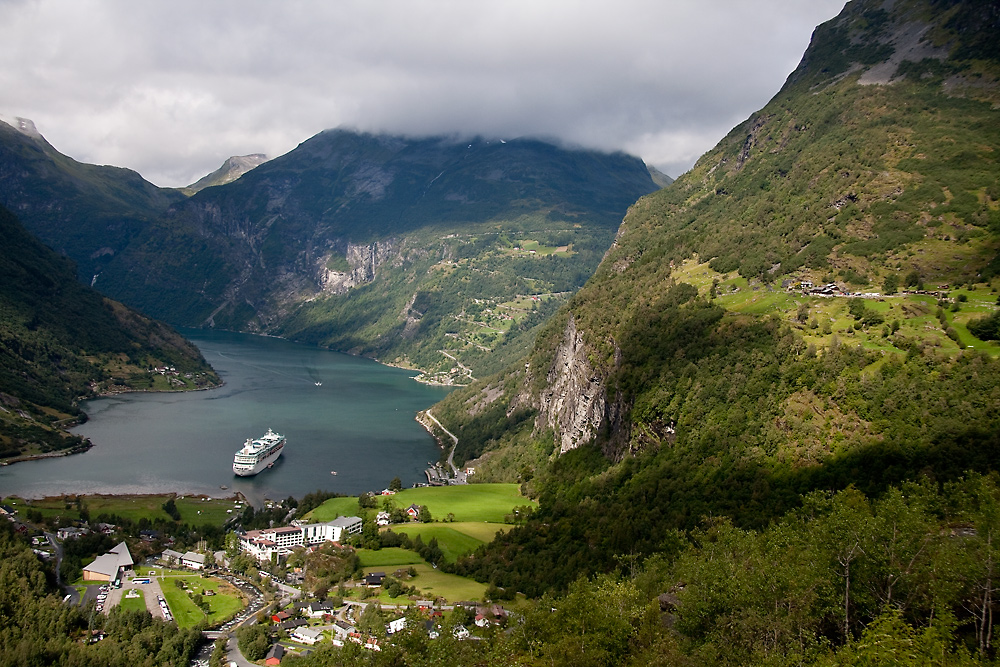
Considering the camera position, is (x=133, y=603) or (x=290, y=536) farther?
(x=290, y=536)

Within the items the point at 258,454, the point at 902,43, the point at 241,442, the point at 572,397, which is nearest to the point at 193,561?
the point at 258,454

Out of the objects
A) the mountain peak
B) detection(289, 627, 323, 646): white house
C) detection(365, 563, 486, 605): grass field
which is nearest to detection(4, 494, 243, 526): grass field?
detection(365, 563, 486, 605): grass field

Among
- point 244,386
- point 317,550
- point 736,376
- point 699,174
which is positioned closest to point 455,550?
point 317,550

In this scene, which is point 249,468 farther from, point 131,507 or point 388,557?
point 388,557

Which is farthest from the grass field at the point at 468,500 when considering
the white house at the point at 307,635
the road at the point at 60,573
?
the road at the point at 60,573

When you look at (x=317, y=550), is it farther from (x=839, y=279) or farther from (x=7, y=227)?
(x=7, y=227)

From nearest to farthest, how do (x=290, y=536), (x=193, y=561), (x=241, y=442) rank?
(x=193, y=561) → (x=290, y=536) → (x=241, y=442)

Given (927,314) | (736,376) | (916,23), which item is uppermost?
(916,23)
